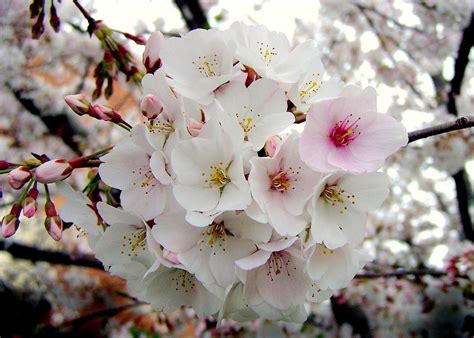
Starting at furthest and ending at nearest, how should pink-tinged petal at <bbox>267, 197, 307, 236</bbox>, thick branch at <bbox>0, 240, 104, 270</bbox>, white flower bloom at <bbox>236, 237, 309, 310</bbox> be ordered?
thick branch at <bbox>0, 240, 104, 270</bbox> < white flower bloom at <bbox>236, 237, 309, 310</bbox> < pink-tinged petal at <bbox>267, 197, 307, 236</bbox>

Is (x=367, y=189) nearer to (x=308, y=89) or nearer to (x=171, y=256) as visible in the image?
(x=308, y=89)

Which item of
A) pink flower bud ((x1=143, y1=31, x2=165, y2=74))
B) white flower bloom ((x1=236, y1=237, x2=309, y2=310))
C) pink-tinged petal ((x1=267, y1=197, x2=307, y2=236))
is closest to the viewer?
pink-tinged petal ((x1=267, y1=197, x2=307, y2=236))

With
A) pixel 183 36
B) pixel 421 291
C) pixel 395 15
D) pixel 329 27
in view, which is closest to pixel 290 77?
pixel 183 36

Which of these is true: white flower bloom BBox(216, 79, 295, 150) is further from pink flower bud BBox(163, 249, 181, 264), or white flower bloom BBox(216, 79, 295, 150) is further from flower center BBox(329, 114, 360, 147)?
pink flower bud BBox(163, 249, 181, 264)

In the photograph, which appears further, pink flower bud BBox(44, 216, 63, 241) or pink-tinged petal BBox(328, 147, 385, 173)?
pink flower bud BBox(44, 216, 63, 241)

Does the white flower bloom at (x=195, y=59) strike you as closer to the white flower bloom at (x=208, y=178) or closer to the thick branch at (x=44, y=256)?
the white flower bloom at (x=208, y=178)

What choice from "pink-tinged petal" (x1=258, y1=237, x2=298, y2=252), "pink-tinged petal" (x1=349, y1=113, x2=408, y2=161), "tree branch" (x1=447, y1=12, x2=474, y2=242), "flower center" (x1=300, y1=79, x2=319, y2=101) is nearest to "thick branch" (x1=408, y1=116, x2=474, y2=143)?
"pink-tinged petal" (x1=349, y1=113, x2=408, y2=161)

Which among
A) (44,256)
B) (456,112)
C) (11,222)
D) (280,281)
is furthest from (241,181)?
(456,112)
